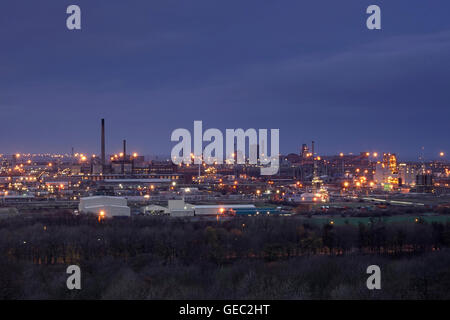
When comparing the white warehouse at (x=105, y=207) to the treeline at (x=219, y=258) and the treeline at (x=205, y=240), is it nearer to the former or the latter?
the treeline at (x=219, y=258)

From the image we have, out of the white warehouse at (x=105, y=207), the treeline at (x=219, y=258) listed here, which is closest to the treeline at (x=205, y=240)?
the treeline at (x=219, y=258)

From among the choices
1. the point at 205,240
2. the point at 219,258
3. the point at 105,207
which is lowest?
the point at 219,258

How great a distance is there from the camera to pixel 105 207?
1491cm

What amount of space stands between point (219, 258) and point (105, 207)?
20.2ft

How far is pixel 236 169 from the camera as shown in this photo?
36.9m

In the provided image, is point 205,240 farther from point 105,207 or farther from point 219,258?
point 105,207

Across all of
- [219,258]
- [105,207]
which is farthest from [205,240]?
[105,207]

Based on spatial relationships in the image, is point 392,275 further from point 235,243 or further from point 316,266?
point 235,243

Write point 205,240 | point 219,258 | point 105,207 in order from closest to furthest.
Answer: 1. point 219,258
2. point 205,240
3. point 105,207

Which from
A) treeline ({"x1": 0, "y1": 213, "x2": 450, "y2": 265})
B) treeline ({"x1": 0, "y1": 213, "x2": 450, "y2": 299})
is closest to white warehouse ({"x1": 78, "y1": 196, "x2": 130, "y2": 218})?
treeline ({"x1": 0, "y1": 213, "x2": 450, "y2": 299})

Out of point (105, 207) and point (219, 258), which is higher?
point (105, 207)

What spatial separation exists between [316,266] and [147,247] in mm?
3770

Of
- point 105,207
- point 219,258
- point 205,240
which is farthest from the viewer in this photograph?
point 105,207
